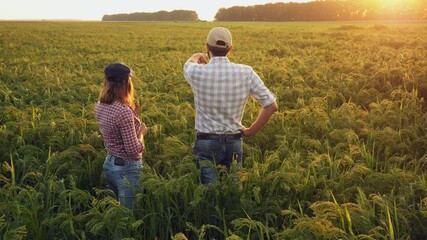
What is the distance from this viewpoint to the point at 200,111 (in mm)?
4551

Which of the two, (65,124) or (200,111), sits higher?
(200,111)

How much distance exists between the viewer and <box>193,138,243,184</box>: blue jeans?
4.53 metres

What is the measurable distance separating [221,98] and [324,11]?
13961 cm

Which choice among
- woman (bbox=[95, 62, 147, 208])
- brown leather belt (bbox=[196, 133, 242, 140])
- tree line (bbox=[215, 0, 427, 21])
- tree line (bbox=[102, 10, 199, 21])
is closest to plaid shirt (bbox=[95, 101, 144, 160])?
woman (bbox=[95, 62, 147, 208])

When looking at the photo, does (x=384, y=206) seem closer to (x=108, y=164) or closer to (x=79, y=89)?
(x=108, y=164)

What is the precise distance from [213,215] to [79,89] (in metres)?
7.84

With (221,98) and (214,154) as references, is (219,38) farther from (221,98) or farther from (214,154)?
(214,154)

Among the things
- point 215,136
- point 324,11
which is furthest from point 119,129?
point 324,11

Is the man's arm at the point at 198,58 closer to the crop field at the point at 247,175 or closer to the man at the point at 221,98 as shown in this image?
the man at the point at 221,98

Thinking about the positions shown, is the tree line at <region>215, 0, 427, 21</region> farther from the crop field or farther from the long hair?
the long hair

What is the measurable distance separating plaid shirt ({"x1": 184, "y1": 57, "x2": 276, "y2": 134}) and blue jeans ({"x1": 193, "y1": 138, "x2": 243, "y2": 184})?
133 millimetres

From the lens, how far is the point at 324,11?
135m

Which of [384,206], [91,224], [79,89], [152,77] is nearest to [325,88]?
[152,77]

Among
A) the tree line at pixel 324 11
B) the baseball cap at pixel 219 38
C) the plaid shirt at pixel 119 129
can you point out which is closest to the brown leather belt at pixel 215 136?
the plaid shirt at pixel 119 129
